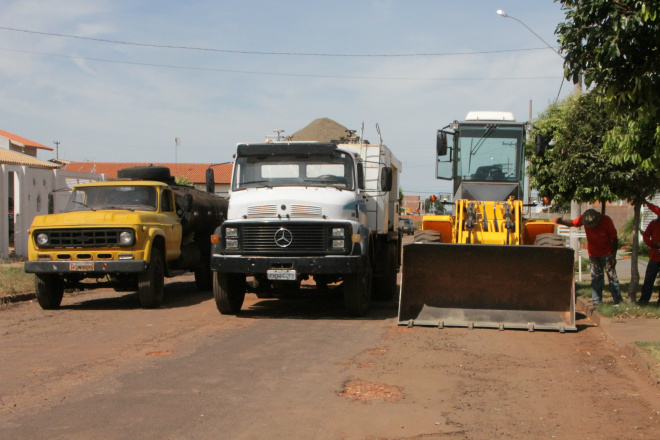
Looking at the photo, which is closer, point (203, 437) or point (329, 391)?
point (203, 437)

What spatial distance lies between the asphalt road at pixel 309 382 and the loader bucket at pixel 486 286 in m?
0.37

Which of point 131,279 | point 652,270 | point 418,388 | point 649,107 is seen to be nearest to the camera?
point 418,388

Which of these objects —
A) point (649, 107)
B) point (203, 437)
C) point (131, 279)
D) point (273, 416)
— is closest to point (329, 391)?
point (273, 416)

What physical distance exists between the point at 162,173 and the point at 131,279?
432 cm

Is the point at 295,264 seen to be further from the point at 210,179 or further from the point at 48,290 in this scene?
the point at 48,290

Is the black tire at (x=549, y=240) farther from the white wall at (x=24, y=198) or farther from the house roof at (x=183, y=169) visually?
the house roof at (x=183, y=169)

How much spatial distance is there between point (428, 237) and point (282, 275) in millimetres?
2315

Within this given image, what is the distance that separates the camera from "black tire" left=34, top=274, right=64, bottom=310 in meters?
12.0

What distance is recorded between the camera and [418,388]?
6688 millimetres

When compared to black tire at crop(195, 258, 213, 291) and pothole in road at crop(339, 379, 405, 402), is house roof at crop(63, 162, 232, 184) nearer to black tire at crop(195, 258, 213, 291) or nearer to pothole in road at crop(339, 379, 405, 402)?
black tire at crop(195, 258, 213, 291)

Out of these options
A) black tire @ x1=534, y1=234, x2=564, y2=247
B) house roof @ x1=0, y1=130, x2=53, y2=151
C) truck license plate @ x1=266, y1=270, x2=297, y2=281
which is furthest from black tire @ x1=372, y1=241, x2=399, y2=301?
house roof @ x1=0, y1=130, x2=53, y2=151

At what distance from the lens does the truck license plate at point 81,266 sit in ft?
38.2

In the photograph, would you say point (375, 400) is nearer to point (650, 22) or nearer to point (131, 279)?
point (650, 22)

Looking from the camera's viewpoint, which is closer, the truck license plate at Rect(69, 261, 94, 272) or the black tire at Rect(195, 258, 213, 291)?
the truck license plate at Rect(69, 261, 94, 272)
